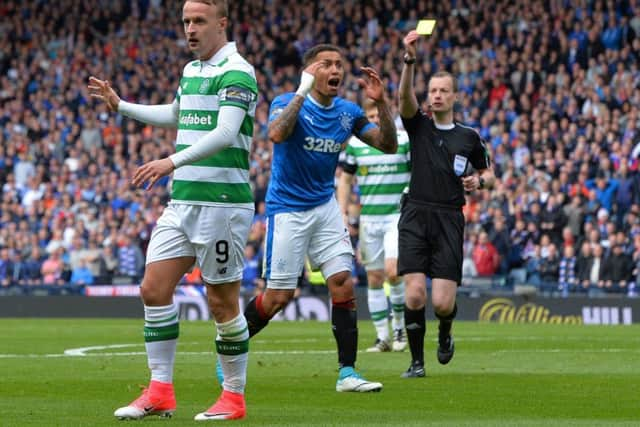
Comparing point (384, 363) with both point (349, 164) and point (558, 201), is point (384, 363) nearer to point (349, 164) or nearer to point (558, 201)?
point (349, 164)

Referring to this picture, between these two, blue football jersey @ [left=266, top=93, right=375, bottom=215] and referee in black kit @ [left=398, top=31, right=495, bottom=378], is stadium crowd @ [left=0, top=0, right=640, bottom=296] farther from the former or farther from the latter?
blue football jersey @ [left=266, top=93, right=375, bottom=215]

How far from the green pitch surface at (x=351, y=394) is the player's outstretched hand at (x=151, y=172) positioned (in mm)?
1394

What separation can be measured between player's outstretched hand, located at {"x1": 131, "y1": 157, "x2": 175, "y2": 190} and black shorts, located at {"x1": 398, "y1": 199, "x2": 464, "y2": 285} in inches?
164

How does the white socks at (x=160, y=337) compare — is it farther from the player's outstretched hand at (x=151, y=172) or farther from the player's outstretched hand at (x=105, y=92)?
the player's outstretched hand at (x=105, y=92)

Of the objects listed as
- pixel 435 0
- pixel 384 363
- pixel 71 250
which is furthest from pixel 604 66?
pixel 384 363

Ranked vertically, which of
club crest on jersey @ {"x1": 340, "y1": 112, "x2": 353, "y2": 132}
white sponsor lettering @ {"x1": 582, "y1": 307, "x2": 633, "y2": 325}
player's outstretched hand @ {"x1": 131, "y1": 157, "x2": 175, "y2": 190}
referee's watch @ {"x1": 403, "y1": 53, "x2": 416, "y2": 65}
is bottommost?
white sponsor lettering @ {"x1": 582, "y1": 307, "x2": 633, "y2": 325}

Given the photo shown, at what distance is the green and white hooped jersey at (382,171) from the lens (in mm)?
15273

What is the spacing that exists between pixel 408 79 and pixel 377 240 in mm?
4844

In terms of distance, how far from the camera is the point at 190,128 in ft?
27.4

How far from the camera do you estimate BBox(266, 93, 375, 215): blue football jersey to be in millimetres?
10539

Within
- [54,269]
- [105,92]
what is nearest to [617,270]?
[54,269]

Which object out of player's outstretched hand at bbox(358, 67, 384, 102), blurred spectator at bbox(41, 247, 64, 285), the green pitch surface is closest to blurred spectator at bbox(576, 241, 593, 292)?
the green pitch surface

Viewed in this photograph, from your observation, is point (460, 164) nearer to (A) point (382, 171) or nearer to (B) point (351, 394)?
(B) point (351, 394)

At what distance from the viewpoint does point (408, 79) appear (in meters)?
11.0
